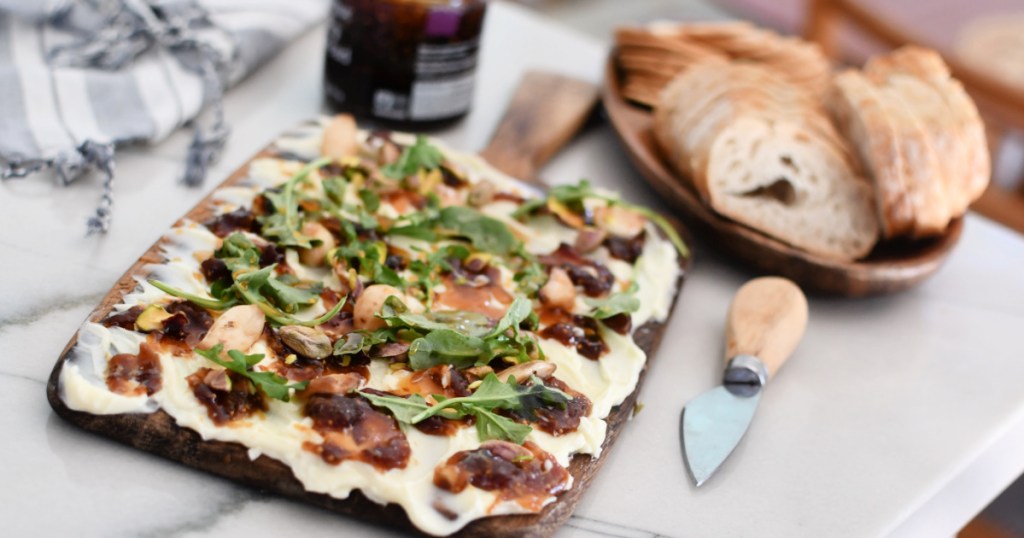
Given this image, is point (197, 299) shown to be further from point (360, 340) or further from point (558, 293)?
point (558, 293)

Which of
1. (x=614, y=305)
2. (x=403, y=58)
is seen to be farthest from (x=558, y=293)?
(x=403, y=58)

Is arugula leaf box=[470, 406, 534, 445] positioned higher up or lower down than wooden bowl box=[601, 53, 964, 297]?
higher up

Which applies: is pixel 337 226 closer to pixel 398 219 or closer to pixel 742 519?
pixel 398 219

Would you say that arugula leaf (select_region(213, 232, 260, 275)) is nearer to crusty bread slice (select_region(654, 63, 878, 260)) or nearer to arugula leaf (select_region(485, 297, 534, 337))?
arugula leaf (select_region(485, 297, 534, 337))

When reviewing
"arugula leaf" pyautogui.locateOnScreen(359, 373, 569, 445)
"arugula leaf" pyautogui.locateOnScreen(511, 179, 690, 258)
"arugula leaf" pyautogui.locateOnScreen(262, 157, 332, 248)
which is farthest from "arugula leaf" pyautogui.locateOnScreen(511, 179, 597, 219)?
"arugula leaf" pyautogui.locateOnScreen(359, 373, 569, 445)

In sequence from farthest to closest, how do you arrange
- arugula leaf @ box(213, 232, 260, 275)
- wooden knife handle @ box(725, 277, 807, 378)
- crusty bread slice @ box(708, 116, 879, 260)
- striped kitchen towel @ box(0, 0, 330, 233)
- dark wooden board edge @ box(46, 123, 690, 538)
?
crusty bread slice @ box(708, 116, 879, 260) < striped kitchen towel @ box(0, 0, 330, 233) < wooden knife handle @ box(725, 277, 807, 378) < arugula leaf @ box(213, 232, 260, 275) < dark wooden board edge @ box(46, 123, 690, 538)

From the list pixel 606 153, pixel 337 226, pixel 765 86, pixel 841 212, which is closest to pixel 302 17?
pixel 606 153

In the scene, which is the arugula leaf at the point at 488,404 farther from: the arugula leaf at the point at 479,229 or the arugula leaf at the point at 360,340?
the arugula leaf at the point at 479,229
